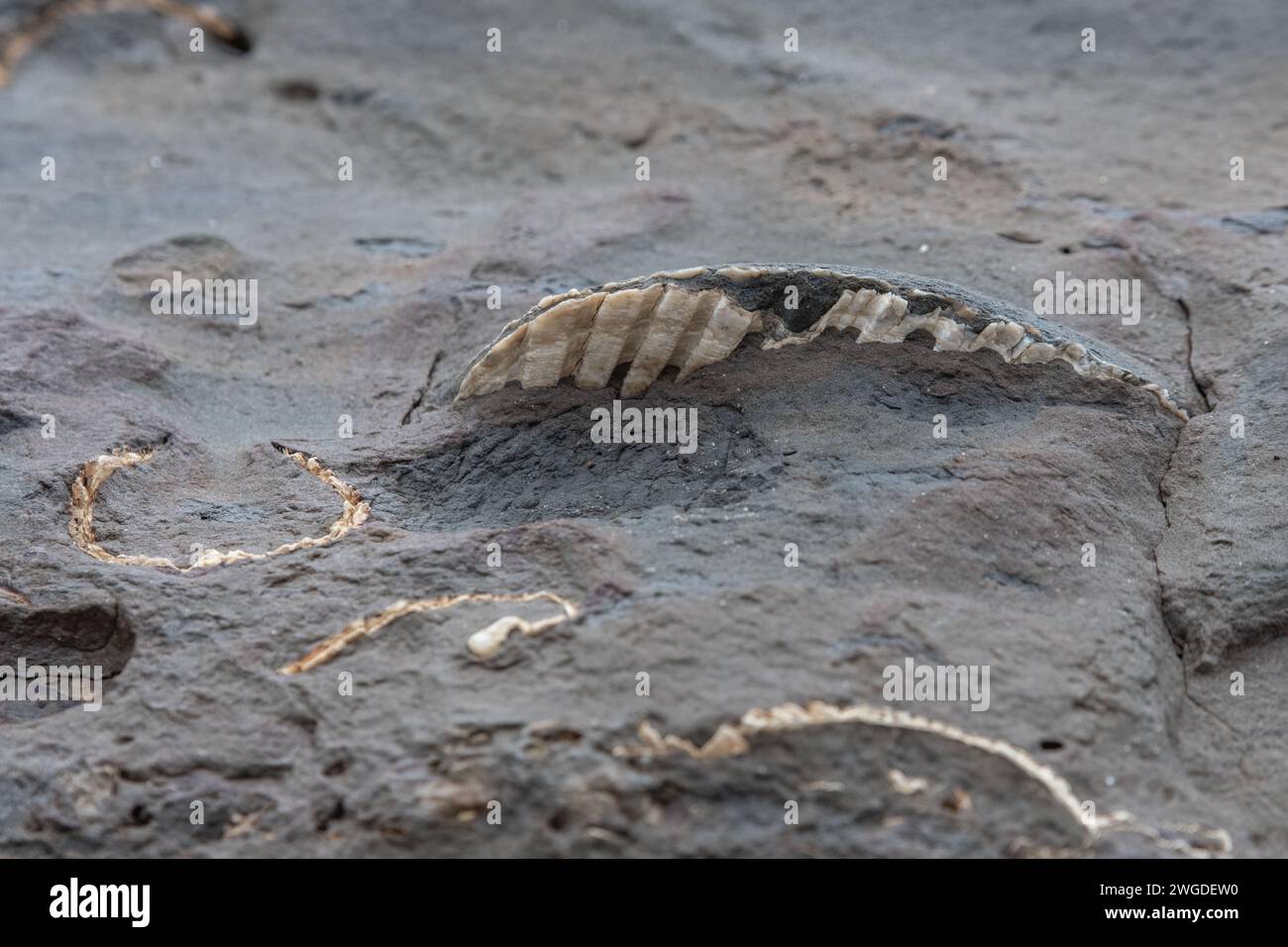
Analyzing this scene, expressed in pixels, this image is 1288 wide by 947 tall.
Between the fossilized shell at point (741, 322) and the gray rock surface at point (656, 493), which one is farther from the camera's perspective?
the fossilized shell at point (741, 322)

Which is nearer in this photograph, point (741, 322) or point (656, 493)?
point (656, 493)

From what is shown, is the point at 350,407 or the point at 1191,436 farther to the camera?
the point at 350,407

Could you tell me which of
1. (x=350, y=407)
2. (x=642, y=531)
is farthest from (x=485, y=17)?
(x=642, y=531)

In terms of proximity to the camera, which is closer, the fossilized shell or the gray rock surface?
the gray rock surface

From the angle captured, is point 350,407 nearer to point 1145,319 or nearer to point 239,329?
point 239,329
